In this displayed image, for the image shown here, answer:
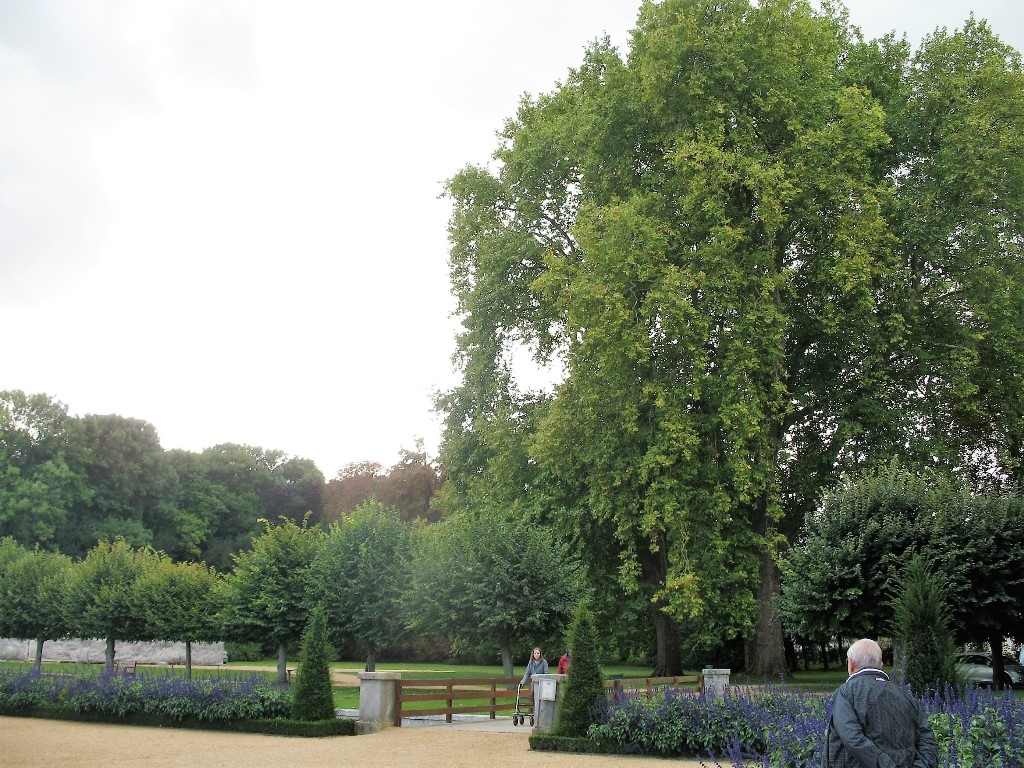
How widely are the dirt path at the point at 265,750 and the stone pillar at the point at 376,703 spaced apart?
292mm

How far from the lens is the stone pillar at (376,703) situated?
18.6 metres

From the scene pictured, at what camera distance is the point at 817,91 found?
25.4 m

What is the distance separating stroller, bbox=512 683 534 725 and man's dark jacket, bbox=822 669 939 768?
546 inches

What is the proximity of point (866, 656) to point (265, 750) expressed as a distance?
11800 millimetres

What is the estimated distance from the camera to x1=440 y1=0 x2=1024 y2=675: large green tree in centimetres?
2402

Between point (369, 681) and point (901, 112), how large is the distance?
788 inches

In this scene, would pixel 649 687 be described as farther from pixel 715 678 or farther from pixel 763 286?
pixel 763 286

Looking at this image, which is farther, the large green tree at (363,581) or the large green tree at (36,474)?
the large green tree at (36,474)

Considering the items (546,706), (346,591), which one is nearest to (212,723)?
(546,706)

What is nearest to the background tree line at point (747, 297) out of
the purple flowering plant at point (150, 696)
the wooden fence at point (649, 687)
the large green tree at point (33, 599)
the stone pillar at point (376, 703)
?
the wooden fence at point (649, 687)

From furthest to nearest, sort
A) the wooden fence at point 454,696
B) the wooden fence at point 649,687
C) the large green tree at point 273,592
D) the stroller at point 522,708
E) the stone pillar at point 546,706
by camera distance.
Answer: the large green tree at point 273,592, the stroller at point 522,708, the wooden fence at point 454,696, the stone pillar at point 546,706, the wooden fence at point 649,687

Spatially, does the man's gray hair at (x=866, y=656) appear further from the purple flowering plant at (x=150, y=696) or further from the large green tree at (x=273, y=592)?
the large green tree at (x=273, y=592)

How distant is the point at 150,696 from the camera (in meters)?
19.9

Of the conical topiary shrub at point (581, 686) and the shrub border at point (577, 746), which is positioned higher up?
the conical topiary shrub at point (581, 686)
